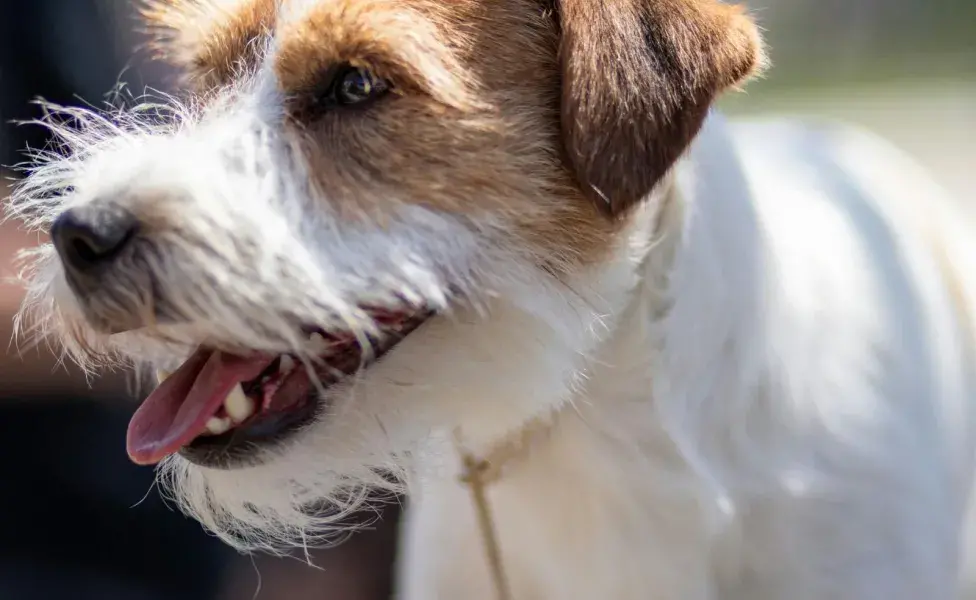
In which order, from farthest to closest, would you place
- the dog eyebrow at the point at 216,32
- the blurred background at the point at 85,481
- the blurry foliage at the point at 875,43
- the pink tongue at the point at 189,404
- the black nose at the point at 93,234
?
the blurry foliage at the point at 875,43
the blurred background at the point at 85,481
the dog eyebrow at the point at 216,32
the pink tongue at the point at 189,404
the black nose at the point at 93,234

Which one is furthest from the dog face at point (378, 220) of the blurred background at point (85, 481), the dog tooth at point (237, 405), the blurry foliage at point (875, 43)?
the blurry foliage at point (875, 43)

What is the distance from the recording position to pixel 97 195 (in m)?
1.12

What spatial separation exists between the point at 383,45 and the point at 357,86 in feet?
0.23

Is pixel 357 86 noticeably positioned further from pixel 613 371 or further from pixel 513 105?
pixel 613 371

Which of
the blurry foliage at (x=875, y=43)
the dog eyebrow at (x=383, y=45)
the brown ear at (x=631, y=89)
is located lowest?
the blurry foliage at (x=875, y=43)

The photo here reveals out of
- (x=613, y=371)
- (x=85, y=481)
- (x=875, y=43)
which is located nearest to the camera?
(x=613, y=371)

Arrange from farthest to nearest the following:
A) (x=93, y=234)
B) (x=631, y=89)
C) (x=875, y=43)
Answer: (x=875, y=43), (x=631, y=89), (x=93, y=234)

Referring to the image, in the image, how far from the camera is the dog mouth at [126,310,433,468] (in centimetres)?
119

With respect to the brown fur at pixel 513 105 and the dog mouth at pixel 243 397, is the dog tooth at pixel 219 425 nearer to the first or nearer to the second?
the dog mouth at pixel 243 397

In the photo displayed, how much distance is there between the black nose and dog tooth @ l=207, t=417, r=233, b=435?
0.78ft

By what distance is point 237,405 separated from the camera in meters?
1.21

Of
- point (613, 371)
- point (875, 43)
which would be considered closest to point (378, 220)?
point (613, 371)

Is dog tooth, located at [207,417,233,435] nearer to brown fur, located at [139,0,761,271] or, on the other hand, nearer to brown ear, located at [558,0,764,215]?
brown fur, located at [139,0,761,271]

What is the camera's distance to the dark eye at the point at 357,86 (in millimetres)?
1203
